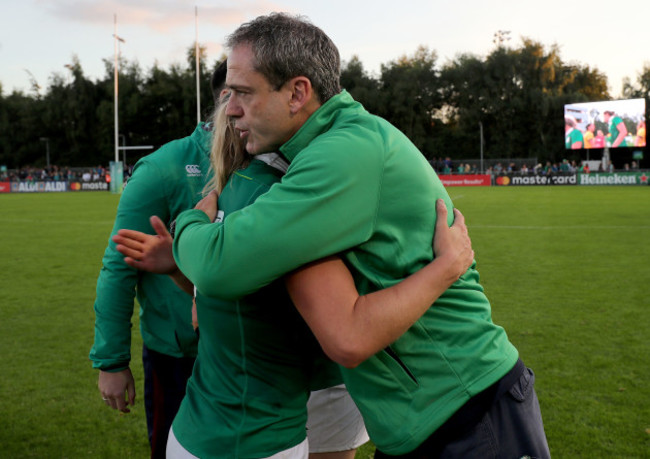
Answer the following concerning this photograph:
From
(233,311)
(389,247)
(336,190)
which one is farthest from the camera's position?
(233,311)

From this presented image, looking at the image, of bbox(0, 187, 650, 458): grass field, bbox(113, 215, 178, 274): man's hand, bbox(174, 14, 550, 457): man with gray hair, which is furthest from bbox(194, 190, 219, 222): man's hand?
bbox(0, 187, 650, 458): grass field

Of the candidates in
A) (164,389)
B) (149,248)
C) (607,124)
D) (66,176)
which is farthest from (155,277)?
(607,124)

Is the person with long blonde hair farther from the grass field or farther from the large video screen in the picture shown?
the large video screen

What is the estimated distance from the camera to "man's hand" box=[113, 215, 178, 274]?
180 cm

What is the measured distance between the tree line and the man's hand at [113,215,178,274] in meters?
69.3

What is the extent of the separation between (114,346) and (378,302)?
169 centimetres

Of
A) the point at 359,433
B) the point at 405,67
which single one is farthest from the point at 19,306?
the point at 405,67

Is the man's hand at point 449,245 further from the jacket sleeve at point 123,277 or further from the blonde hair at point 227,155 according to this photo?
the jacket sleeve at point 123,277

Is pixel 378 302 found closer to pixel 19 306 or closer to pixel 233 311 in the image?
pixel 233 311

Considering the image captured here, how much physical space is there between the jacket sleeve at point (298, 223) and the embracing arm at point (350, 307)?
73mm

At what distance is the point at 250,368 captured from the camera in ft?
5.70

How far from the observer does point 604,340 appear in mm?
6754

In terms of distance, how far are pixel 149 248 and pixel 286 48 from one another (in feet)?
2.17

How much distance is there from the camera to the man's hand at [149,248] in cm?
180
